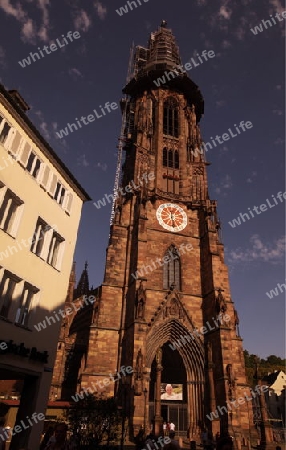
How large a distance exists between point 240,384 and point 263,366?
5416cm

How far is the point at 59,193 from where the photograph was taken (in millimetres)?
16234

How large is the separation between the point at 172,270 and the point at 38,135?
→ 17841mm

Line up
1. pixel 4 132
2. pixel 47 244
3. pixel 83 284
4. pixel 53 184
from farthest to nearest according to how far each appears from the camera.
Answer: pixel 83 284 → pixel 53 184 → pixel 47 244 → pixel 4 132

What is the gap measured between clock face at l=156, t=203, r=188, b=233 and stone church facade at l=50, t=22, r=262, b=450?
0.11 m

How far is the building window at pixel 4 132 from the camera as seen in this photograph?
1284 cm

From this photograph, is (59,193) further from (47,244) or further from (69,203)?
(47,244)

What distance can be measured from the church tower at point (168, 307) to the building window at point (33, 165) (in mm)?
12606

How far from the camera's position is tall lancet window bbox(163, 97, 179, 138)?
40.0 m

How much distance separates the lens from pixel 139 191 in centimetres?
3216

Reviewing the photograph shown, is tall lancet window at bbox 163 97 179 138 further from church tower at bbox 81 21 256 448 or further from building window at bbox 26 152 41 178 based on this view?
building window at bbox 26 152 41 178

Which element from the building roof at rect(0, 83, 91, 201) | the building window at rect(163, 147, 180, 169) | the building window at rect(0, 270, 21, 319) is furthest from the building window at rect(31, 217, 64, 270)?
the building window at rect(163, 147, 180, 169)

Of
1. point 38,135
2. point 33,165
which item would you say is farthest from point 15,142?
point 38,135

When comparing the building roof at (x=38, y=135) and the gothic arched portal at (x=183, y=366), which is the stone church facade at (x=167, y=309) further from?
the building roof at (x=38, y=135)

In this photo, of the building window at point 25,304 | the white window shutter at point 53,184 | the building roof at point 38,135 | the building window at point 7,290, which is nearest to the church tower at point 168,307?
the building roof at point 38,135
